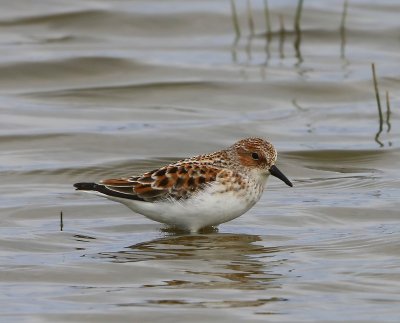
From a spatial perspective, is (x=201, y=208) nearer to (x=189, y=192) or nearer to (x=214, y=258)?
(x=189, y=192)

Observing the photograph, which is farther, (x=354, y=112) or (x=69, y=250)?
(x=354, y=112)

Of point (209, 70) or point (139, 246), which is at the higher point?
point (139, 246)

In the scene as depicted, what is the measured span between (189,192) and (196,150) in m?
4.40

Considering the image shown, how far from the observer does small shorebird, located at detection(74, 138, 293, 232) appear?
1030 cm

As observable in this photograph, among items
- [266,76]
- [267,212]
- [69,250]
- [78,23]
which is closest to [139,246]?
[69,250]

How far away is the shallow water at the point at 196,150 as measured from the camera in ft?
28.4

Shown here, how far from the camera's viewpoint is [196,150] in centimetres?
1469

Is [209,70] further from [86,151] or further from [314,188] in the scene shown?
[314,188]

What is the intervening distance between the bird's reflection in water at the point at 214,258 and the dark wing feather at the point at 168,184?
0.44 m

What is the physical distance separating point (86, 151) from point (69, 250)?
14.7 ft

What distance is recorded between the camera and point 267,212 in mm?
11695

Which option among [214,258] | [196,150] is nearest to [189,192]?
[214,258]

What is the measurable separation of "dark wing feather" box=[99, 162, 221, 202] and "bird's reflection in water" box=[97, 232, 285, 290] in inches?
17.2

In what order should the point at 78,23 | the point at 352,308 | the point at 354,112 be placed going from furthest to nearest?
the point at 78,23
the point at 354,112
the point at 352,308
